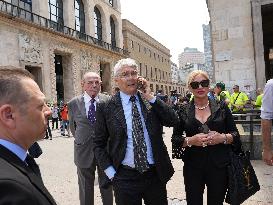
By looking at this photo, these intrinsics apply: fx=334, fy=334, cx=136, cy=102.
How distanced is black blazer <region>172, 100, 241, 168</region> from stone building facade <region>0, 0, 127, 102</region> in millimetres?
22806

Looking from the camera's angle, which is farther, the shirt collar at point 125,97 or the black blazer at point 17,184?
the shirt collar at point 125,97

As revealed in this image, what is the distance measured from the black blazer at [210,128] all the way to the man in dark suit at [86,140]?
4.44 feet

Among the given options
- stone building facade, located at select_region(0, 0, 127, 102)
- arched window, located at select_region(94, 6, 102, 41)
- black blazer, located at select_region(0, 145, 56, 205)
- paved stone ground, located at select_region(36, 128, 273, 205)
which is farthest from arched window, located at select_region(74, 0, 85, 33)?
black blazer, located at select_region(0, 145, 56, 205)

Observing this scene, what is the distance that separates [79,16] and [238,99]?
31.6 meters

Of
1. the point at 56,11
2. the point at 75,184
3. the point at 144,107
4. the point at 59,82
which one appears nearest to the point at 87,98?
the point at 144,107

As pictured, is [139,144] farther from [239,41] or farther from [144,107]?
[239,41]

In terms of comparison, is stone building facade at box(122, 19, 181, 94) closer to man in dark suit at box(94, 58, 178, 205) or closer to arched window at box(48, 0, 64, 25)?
arched window at box(48, 0, 64, 25)

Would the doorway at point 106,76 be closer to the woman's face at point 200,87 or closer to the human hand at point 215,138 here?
the woman's face at point 200,87

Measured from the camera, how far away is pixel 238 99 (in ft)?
32.6

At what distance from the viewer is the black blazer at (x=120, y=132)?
3.20 meters

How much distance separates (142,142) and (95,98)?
185cm

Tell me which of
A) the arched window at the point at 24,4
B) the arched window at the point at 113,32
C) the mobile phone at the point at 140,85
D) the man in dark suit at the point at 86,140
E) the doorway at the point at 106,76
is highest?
the arched window at the point at 113,32

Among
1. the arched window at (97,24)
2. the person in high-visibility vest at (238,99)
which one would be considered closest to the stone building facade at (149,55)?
the arched window at (97,24)

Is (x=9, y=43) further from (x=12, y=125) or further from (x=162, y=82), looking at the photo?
(x=162, y=82)
